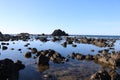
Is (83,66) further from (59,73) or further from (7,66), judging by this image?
(7,66)

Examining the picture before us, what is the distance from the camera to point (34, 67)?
152 ft

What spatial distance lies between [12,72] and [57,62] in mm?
17225

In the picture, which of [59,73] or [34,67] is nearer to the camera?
[59,73]

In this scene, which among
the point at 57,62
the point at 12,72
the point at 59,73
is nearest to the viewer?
the point at 12,72

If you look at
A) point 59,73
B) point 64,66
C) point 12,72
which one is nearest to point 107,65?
point 64,66

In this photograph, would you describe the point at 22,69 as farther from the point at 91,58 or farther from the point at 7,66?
the point at 91,58

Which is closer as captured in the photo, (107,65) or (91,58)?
(107,65)

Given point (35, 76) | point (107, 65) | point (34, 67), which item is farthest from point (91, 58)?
point (35, 76)

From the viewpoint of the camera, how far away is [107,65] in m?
48.9

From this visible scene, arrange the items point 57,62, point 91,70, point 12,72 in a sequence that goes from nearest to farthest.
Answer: point 12,72, point 91,70, point 57,62

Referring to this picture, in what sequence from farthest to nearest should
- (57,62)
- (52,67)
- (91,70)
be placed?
1. (57,62)
2. (52,67)
3. (91,70)

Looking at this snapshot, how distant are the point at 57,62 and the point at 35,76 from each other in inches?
580

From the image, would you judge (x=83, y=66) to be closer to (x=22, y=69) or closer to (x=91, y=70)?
(x=91, y=70)

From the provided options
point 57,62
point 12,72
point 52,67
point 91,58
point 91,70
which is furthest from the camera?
point 91,58
